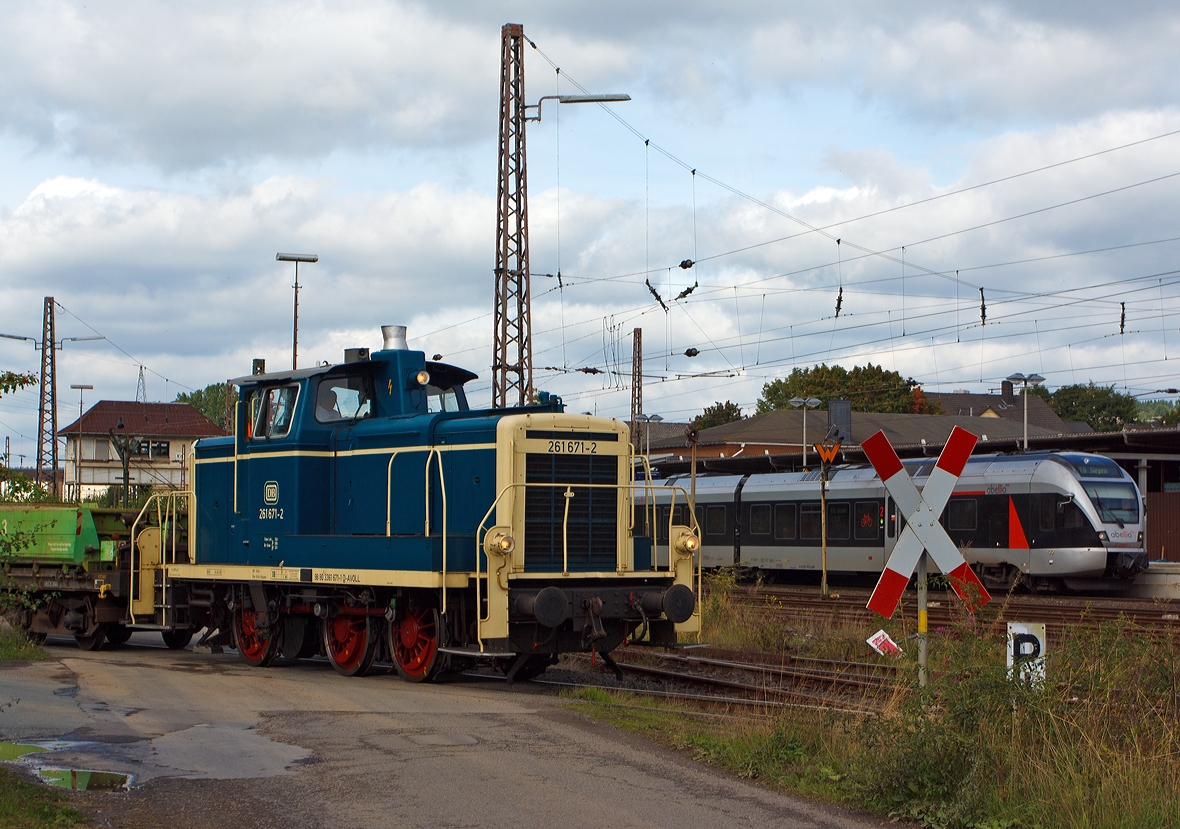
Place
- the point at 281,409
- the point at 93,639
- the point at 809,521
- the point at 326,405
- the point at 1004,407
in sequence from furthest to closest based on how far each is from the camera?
the point at 1004,407 < the point at 809,521 < the point at 93,639 < the point at 281,409 < the point at 326,405

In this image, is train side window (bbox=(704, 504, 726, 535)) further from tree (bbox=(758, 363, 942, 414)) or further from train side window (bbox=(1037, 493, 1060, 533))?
tree (bbox=(758, 363, 942, 414))

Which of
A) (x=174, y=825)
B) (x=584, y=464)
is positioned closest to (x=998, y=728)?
(x=174, y=825)

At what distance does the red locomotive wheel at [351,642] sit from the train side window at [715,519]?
21829 mm

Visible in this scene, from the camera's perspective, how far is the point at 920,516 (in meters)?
7.78

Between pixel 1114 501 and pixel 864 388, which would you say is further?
pixel 864 388

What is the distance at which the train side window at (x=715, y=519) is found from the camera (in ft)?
113

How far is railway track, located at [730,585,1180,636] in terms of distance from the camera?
61.6 ft

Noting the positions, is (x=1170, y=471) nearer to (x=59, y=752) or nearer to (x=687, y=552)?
(x=687, y=552)

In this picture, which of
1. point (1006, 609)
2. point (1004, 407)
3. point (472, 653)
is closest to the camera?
point (472, 653)

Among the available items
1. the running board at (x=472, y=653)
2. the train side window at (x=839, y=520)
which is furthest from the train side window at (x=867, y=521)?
the running board at (x=472, y=653)

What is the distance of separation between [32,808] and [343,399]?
7715mm

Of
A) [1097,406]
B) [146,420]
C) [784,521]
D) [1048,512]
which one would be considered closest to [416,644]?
[1048,512]

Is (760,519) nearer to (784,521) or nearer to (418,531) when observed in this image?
(784,521)

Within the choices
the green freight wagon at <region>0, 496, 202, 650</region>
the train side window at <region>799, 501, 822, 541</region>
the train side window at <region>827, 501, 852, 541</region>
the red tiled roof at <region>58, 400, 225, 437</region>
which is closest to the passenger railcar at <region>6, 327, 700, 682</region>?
the green freight wagon at <region>0, 496, 202, 650</region>
